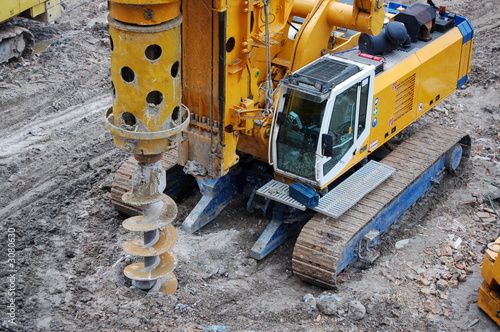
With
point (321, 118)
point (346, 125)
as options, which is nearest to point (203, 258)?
point (321, 118)

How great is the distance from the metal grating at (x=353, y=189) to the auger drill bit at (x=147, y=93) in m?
2.17

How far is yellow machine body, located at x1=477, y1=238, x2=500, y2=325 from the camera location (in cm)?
833

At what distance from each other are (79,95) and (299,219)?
20.8 feet

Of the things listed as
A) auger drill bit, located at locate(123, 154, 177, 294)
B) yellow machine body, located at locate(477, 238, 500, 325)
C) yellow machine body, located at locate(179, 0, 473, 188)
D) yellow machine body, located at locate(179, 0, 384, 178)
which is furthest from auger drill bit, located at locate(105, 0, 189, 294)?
yellow machine body, located at locate(477, 238, 500, 325)

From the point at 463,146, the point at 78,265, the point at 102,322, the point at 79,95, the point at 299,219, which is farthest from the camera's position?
the point at 79,95

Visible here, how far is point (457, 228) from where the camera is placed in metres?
10.2

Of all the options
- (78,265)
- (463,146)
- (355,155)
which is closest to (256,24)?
(355,155)

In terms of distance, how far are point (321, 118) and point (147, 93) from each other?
260cm

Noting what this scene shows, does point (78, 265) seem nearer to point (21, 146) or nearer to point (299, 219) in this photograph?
point (299, 219)

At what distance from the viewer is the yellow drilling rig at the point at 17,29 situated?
15250 millimetres

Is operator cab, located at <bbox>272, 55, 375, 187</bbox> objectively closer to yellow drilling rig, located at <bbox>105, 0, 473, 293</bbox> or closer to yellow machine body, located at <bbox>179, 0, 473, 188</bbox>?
yellow drilling rig, located at <bbox>105, 0, 473, 293</bbox>

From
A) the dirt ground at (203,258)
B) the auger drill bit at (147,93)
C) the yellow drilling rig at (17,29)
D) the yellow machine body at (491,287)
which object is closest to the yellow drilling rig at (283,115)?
the auger drill bit at (147,93)

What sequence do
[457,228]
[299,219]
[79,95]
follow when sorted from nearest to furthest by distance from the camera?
[299,219] → [457,228] → [79,95]

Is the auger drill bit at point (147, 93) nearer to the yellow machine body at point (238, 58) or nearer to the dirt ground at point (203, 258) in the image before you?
the yellow machine body at point (238, 58)
